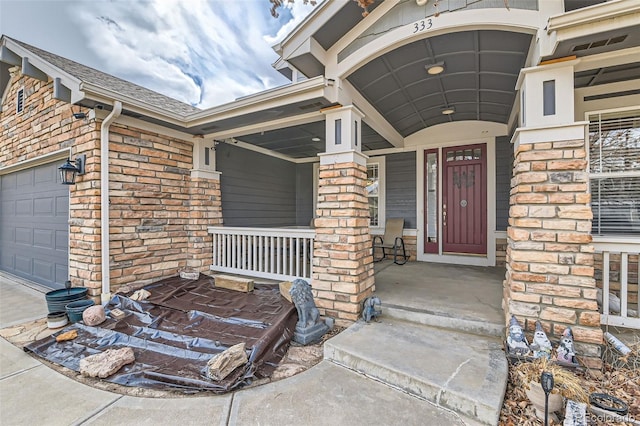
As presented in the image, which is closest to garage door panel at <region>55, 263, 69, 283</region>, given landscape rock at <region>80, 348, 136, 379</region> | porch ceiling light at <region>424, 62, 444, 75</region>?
landscape rock at <region>80, 348, 136, 379</region>

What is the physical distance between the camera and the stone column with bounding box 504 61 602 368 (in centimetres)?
219

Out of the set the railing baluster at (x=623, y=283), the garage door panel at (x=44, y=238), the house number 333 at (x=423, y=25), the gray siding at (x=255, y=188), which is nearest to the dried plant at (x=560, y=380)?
the railing baluster at (x=623, y=283)

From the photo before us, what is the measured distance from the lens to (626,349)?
214 cm

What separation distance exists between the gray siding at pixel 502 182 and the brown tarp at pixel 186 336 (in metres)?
4.01

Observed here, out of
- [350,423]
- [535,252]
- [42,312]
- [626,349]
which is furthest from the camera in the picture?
[42,312]

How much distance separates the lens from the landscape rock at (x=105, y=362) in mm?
2289

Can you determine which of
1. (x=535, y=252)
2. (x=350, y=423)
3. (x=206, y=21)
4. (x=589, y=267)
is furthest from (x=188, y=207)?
(x=206, y=21)

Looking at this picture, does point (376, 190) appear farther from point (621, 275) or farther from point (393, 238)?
point (621, 275)

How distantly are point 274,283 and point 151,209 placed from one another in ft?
6.73

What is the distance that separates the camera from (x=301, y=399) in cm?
195

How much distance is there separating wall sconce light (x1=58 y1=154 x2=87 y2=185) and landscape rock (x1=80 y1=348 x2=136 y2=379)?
2407 millimetres

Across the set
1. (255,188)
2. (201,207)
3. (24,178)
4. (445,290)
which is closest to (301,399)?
(445,290)

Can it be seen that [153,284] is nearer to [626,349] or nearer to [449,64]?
[449,64]

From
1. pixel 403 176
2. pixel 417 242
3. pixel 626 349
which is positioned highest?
pixel 403 176
